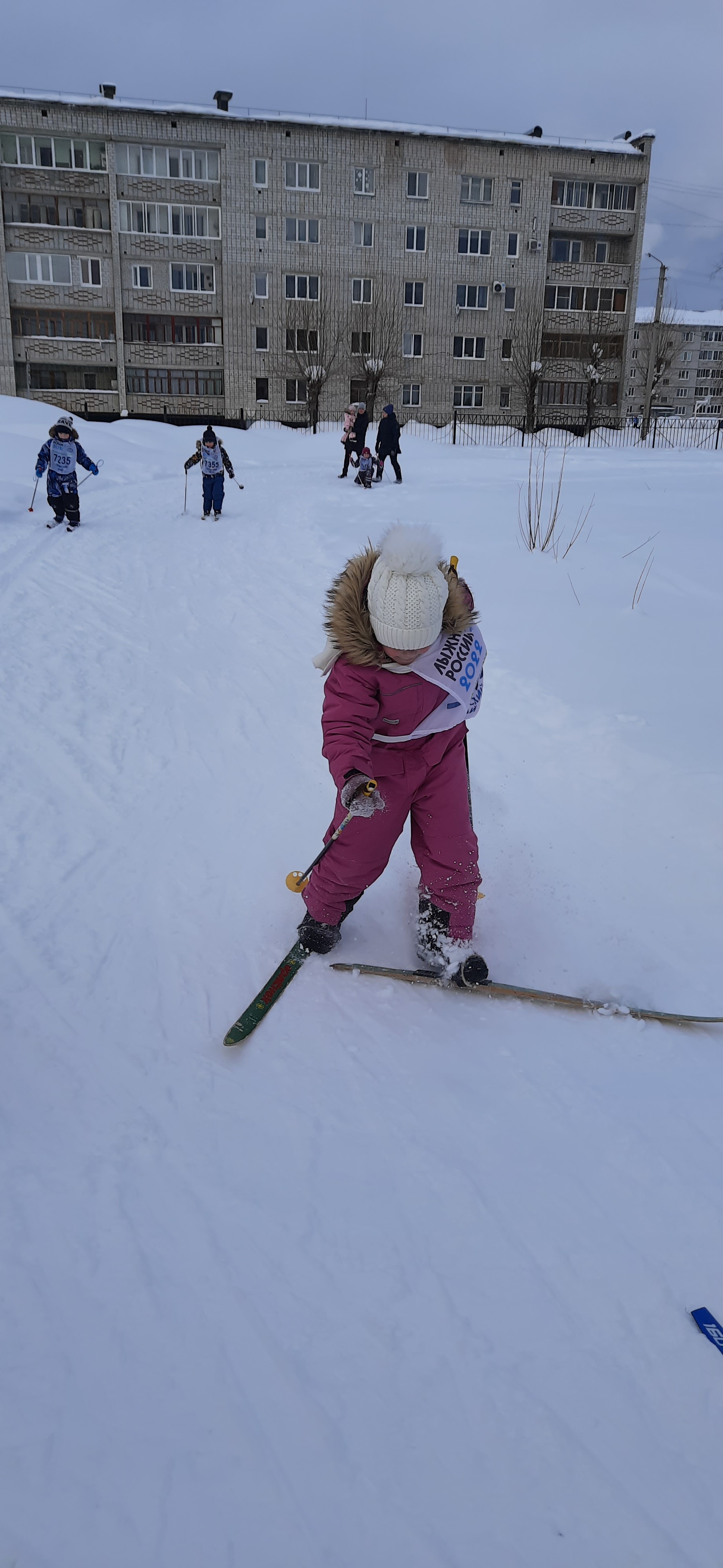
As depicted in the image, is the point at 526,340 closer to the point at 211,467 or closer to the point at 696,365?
the point at 211,467

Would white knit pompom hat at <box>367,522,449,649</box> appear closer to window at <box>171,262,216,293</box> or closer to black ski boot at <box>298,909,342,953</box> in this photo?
black ski boot at <box>298,909,342,953</box>

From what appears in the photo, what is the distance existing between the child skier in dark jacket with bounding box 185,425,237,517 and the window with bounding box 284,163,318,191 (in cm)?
2884

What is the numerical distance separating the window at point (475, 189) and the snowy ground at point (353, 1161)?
38.7 metres

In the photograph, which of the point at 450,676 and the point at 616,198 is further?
the point at 616,198

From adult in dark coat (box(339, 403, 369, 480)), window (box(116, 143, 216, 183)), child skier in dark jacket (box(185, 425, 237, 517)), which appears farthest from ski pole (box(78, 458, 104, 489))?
window (box(116, 143, 216, 183))

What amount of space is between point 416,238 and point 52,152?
1474cm

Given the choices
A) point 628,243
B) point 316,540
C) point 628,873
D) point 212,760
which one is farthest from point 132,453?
point 628,243

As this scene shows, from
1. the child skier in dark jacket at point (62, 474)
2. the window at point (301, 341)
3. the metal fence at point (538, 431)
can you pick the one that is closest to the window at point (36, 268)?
the window at point (301, 341)

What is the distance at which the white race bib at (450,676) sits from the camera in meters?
2.75

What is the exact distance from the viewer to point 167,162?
112 ft

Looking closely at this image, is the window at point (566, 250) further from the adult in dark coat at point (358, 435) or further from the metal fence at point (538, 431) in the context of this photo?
the adult in dark coat at point (358, 435)

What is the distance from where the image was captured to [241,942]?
315 centimetres

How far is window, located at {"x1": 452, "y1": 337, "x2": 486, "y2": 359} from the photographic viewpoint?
Result: 122 feet

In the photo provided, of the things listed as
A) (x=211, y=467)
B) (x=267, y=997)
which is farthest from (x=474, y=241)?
(x=267, y=997)
